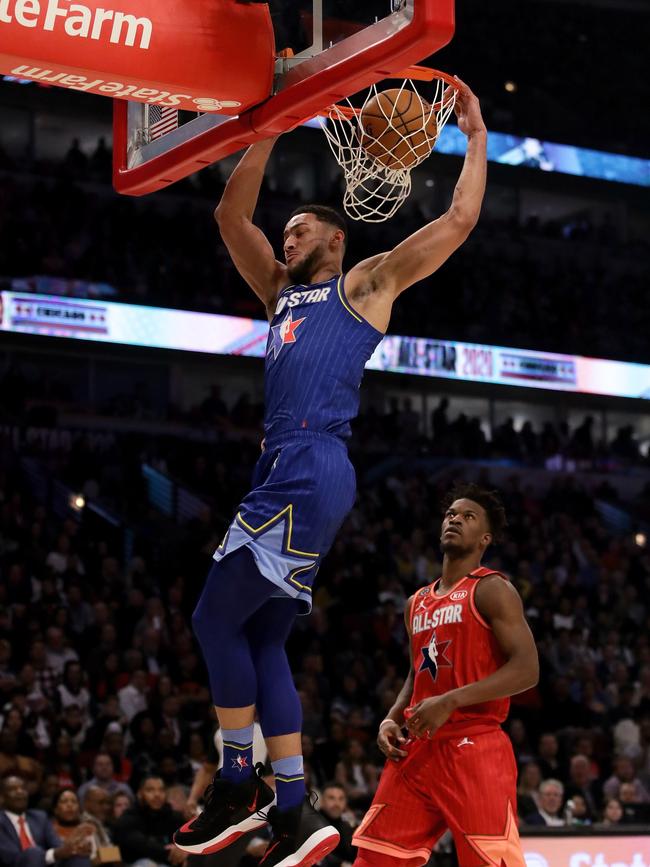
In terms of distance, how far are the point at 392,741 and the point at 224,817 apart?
1650mm

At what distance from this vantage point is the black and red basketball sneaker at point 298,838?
430 cm

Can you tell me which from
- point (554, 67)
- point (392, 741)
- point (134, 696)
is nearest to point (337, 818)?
point (134, 696)

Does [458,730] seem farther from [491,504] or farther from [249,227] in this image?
[249,227]

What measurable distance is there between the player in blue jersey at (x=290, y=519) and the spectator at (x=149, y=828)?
4.75 metres

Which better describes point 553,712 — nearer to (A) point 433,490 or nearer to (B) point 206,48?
(A) point 433,490

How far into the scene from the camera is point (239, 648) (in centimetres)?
440

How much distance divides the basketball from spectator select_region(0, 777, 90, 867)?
556 centimetres

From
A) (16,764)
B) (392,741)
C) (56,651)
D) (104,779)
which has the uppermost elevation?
(392,741)

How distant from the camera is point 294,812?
441 cm

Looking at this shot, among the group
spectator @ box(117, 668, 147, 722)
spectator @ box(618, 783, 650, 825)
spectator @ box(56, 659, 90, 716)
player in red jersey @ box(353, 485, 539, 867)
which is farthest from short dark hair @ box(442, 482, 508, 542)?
spectator @ box(56, 659, 90, 716)

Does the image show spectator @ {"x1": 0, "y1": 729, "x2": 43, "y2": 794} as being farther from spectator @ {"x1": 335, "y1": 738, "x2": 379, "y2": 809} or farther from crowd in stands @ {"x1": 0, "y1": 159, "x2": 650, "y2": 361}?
crowd in stands @ {"x1": 0, "y1": 159, "x2": 650, "y2": 361}

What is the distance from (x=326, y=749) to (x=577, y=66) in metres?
24.4


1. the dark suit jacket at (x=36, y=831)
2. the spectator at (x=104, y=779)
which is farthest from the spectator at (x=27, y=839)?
the spectator at (x=104, y=779)

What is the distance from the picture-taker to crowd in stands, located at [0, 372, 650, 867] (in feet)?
35.9
